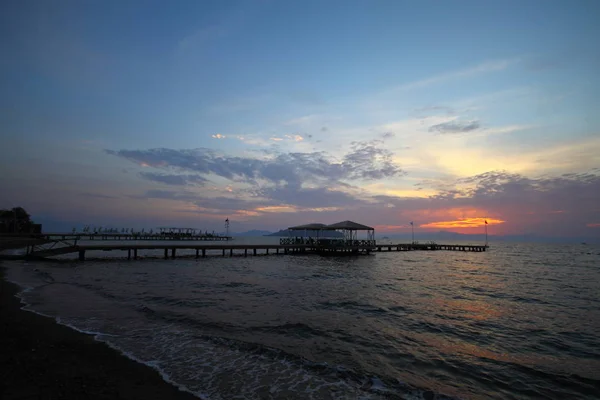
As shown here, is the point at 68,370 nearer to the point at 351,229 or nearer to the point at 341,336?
the point at 341,336

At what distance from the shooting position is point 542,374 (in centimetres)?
719

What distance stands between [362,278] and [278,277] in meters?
6.08

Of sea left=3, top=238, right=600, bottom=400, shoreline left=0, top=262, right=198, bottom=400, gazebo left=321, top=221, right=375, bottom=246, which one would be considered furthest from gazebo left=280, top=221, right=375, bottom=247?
shoreline left=0, top=262, right=198, bottom=400

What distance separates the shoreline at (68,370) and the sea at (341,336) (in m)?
0.37

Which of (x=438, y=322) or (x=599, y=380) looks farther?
(x=438, y=322)

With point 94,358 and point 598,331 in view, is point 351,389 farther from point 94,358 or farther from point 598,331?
point 598,331

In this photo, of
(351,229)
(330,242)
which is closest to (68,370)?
(351,229)

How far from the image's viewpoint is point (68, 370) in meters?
5.95

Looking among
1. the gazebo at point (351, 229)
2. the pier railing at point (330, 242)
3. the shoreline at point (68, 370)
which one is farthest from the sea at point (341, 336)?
the pier railing at point (330, 242)

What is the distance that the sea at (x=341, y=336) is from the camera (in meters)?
6.34

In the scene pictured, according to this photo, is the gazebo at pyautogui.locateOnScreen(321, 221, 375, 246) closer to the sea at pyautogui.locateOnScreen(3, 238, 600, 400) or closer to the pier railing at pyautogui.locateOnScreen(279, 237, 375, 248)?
the pier railing at pyautogui.locateOnScreen(279, 237, 375, 248)

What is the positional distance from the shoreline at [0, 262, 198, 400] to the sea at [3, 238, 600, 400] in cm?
37

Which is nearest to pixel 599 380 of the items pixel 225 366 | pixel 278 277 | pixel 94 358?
pixel 225 366

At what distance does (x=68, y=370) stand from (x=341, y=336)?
6693mm
